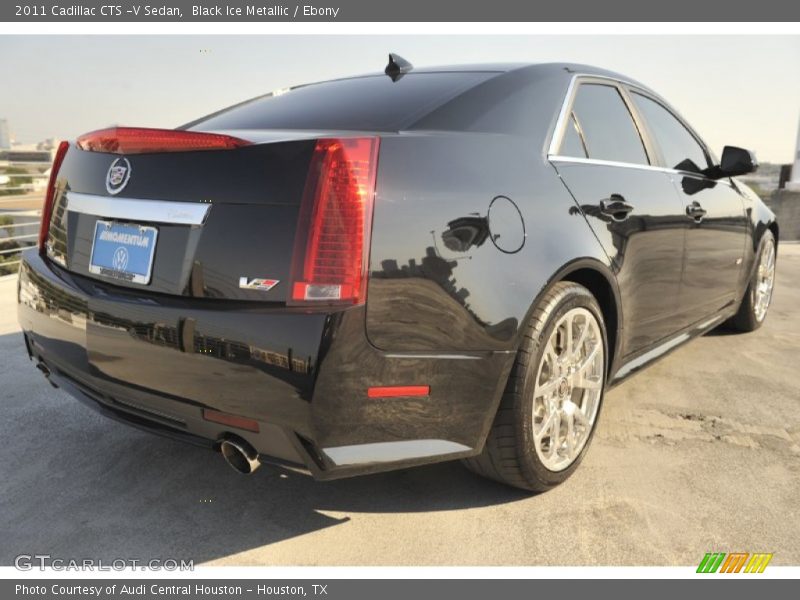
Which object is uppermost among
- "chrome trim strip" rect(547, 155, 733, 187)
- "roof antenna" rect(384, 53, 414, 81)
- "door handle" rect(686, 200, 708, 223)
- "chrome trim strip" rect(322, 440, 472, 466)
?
"roof antenna" rect(384, 53, 414, 81)

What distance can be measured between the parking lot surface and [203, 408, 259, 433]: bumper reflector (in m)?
0.47

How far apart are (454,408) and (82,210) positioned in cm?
138

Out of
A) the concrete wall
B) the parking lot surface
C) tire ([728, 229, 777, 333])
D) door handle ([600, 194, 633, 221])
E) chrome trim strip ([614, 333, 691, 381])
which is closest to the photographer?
the parking lot surface

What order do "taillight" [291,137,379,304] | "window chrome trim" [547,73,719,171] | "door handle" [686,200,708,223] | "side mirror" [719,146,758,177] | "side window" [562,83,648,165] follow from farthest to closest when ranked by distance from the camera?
"side mirror" [719,146,758,177]
"door handle" [686,200,708,223]
"side window" [562,83,648,165]
"window chrome trim" [547,73,719,171]
"taillight" [291,137,379,304]

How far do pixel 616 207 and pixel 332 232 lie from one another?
1422mm

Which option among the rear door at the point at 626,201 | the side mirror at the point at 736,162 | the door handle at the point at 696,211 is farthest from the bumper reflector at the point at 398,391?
the side mirror at the point at 736,162

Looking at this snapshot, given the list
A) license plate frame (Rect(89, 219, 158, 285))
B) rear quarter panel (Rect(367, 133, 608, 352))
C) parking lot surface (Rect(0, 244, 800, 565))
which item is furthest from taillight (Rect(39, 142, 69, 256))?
rear quarter panel (Rect(367, 133, 608, 352))

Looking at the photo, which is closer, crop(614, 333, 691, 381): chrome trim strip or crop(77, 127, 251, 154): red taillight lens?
crop(77, 127, 251, 154): red taillight lens

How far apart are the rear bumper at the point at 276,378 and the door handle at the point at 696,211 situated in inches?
72.0

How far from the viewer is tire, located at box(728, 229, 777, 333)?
478 cm

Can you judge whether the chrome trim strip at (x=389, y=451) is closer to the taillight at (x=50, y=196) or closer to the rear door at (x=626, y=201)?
the rear door at (x=626, y=201)

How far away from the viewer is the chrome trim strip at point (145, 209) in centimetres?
193

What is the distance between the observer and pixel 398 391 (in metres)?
1.94

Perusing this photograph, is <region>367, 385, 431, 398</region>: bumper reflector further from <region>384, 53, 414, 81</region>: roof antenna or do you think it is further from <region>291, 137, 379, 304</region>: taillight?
<region>384, 53, 414, 81</region>: roof antenna
